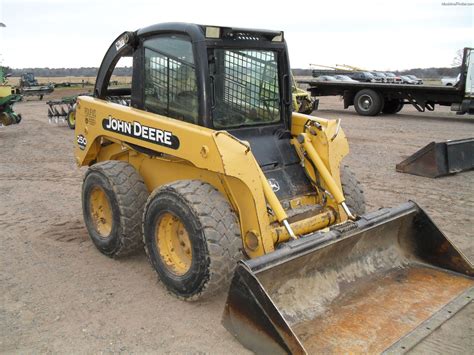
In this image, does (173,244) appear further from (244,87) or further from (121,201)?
(244,87)

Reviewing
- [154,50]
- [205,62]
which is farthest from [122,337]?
[154,50]

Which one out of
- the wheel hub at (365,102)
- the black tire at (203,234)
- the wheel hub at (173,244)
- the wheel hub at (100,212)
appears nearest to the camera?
the black tire at (203,234)

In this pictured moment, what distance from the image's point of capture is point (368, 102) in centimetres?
1770

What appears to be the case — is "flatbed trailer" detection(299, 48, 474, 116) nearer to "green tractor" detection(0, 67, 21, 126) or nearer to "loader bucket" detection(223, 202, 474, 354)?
"green tractor" detection(0, 67, 21, 126)

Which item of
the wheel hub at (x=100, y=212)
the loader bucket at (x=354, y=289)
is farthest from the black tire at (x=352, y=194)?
the wheel hub at (x=100, y=212)

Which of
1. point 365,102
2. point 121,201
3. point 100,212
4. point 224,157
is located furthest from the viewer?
point 365,102

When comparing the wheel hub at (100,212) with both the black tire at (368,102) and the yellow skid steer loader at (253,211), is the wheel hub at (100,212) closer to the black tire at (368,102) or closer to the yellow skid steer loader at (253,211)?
the yellow skid steer loader at (253,211)

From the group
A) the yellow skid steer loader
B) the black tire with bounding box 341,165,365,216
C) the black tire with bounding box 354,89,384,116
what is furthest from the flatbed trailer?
the yellow skid steer loader

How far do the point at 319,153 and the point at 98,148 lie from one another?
7.83ft

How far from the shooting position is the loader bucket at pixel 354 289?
3043 mm

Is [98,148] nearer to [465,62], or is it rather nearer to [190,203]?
[190,203]

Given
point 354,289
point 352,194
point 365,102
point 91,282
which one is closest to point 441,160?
point 352,194

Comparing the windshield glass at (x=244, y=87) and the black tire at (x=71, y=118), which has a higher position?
the windshield glass at (x=244, y=87)

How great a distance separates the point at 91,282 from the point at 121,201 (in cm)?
74
